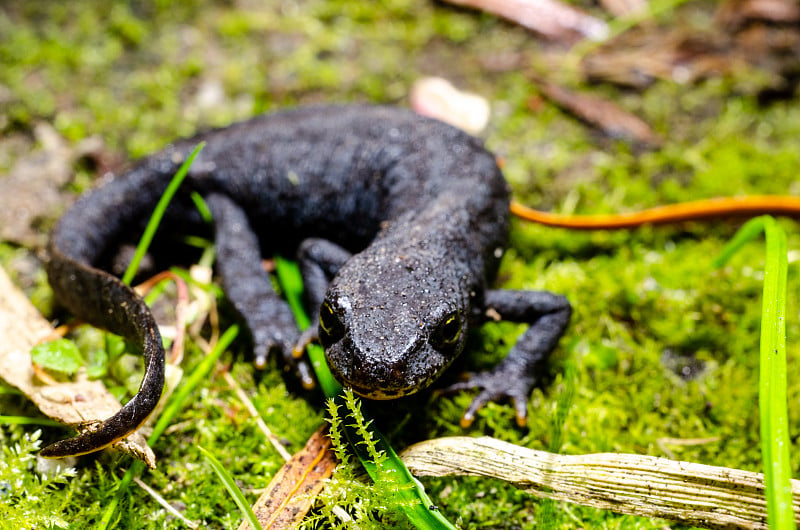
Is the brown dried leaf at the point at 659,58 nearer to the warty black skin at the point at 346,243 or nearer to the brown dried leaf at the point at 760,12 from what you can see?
the brown dried leaf at the point at 760,12

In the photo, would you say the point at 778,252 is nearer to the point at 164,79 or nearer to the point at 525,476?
the point at 525,476

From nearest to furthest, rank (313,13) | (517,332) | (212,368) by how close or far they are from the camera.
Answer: (212,368) < (517,332) < (313,13)

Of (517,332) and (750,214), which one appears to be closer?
(517,332)

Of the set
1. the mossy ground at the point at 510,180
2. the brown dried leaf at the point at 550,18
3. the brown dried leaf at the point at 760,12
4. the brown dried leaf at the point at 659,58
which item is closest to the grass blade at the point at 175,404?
the mossy ground at the point at 510,180

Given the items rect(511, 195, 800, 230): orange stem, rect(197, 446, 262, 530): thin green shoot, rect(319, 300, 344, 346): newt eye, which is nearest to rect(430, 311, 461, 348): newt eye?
rect(319, 300, 344, 346): newt eye

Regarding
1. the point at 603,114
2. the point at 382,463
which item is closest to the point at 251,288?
the point at 382,463

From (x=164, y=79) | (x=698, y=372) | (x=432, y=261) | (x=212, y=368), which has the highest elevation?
(x=164, y=79)

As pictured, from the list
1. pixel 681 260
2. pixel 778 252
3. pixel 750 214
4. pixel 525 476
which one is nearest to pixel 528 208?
pixel 681 260
